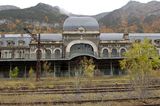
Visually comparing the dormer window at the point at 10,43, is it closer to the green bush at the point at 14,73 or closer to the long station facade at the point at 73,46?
the long station facade at the point at 73,46

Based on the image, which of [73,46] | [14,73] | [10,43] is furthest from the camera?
[10,43]

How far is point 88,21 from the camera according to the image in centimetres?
6041

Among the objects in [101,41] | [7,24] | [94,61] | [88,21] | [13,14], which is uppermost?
[13,14]

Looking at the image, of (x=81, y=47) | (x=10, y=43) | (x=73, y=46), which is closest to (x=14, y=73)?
(x=73, y=46)

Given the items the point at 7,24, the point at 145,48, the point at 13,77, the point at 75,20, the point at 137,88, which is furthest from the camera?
the point at 7,24

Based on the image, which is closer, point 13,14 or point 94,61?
point 94,61

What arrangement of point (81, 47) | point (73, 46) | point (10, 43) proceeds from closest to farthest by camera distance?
1. point (81, 47)
2. point (73, 46)
3. point (10, 43)

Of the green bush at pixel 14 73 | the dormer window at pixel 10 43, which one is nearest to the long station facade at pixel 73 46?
the dormer window at pixel 10 43

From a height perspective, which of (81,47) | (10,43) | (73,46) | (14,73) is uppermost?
(10,43)

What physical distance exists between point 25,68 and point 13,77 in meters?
2.85

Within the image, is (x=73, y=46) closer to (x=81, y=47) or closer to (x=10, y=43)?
(x=81, y=47)

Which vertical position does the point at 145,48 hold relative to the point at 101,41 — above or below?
below

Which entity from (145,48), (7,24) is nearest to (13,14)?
(7,24)

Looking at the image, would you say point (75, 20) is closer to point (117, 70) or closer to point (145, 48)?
point (117, 70)
